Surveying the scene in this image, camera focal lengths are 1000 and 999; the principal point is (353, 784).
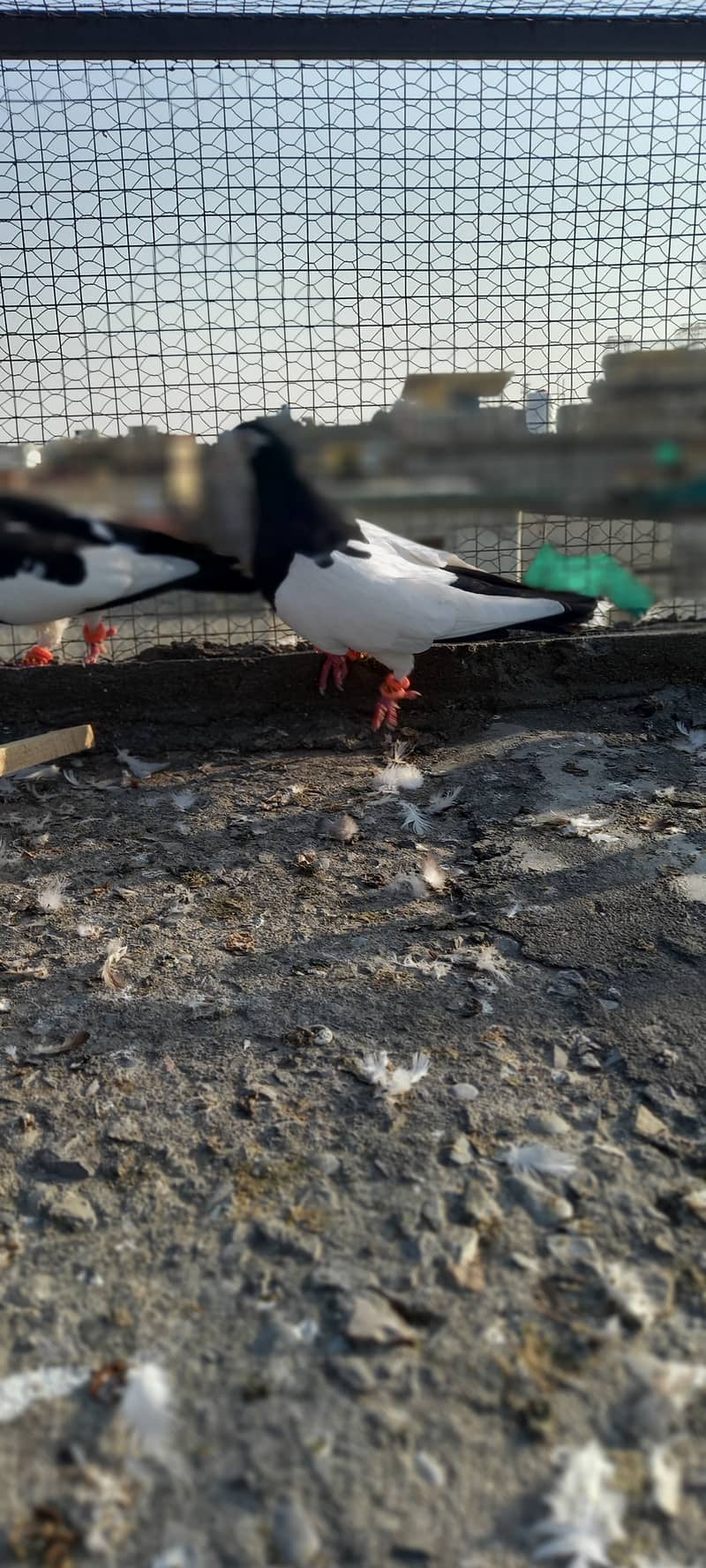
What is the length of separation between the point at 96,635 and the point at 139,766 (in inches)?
38.9

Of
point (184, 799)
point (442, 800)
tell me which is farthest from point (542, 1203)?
point (184, 799)

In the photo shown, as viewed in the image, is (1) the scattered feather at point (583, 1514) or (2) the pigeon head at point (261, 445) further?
(2) the pigeon head at point (261, 445)

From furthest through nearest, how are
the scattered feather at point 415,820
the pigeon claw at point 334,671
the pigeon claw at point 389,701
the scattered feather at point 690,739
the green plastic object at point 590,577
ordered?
the green plastic object at point 590,577 < the pigeon claw at point 334,671 < the pigeon claw at point 389,701 < the scattered feather at point 690,739 < the scattered feather at point 415,820

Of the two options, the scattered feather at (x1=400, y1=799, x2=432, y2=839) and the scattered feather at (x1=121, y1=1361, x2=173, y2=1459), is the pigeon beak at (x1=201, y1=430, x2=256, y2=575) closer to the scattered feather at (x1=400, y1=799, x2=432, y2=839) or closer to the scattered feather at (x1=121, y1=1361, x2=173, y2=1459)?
the scattered feather at (x1=400, y1=799, x2=432, y2=839)

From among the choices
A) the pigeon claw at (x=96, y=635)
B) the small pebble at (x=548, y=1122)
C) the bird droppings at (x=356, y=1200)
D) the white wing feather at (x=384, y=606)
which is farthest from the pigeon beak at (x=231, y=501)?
the small pebble at (x=548, y=1122)

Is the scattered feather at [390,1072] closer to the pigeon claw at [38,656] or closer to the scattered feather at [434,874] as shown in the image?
the scattered feather at [434,874]

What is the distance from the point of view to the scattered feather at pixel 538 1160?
158cm

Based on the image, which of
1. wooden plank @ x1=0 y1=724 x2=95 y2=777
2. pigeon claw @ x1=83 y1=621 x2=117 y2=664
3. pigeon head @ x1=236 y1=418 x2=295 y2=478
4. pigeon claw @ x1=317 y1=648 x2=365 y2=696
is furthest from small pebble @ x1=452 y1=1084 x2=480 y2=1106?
pigeon claw @ x1=83 y1=621 x2=117 y2=664

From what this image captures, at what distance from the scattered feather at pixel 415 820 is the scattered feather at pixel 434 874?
206mm

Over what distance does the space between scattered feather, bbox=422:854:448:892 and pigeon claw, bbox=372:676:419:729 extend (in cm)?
115

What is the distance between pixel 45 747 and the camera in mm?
3543

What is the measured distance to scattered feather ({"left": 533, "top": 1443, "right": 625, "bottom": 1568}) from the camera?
103 cm

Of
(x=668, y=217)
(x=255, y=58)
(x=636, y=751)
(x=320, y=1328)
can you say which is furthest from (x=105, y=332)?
(x=320, y=1328)

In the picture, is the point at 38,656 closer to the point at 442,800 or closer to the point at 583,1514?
the point at 442,800
